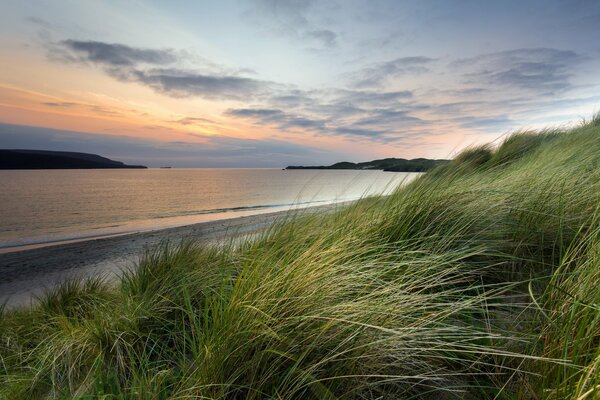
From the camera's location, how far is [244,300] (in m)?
1.59

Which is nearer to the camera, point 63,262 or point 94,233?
point 63,262

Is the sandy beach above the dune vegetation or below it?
below

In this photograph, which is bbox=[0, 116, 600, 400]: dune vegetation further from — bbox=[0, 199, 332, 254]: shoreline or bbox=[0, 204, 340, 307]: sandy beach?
Answer: bbox=[0, 199, 332, 254]: shoreline

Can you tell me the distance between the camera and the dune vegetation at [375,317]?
1288 millimetres

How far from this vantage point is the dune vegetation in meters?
1.29

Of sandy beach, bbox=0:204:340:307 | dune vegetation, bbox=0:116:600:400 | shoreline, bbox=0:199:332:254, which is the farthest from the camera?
shoreline, bbox=0:199:332:254

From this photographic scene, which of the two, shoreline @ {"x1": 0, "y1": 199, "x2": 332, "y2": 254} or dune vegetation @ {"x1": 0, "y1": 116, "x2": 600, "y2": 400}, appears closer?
dune vegetation @ {"x1": 0, "y1": 116, "x2": 600, "y2": 400}

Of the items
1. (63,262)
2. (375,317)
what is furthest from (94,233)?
(375,317)

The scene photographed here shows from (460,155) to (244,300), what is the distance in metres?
8.75

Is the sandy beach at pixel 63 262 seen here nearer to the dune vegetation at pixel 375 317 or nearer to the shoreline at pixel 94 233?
the shoreline at pixel 94 233

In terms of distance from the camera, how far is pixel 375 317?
1.48 metres

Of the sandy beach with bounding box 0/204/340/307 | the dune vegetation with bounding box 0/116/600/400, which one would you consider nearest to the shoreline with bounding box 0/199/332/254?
the sandy beach with bounding box 0/204/340/307

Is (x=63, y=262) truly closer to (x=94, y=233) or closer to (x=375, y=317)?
(x=94, y=233)

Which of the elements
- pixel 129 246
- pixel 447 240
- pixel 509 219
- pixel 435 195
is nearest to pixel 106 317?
pixel 447 240
